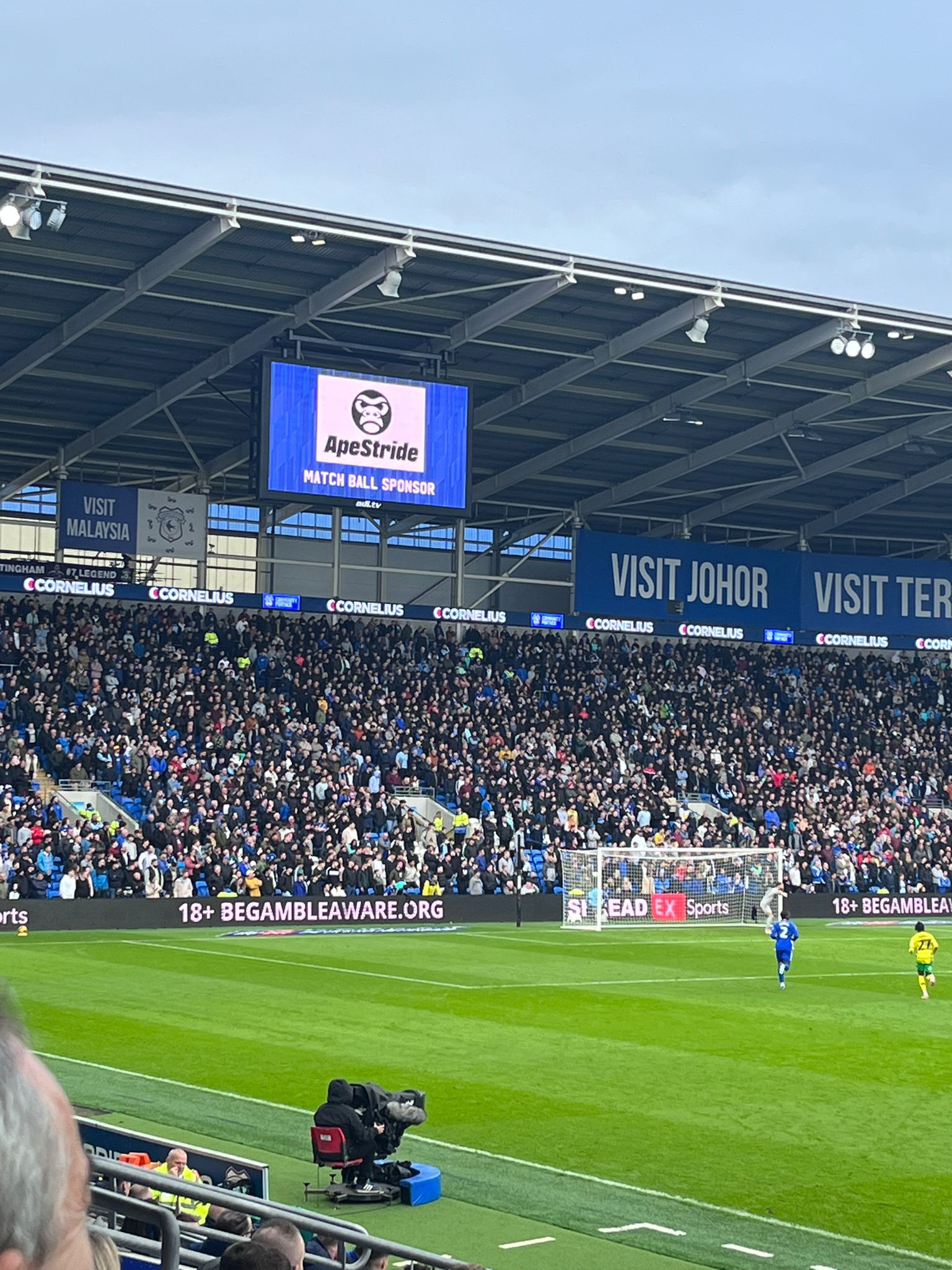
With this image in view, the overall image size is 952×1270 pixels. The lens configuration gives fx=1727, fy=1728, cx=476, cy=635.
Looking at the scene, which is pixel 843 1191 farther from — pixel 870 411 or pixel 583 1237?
pixel 870 411

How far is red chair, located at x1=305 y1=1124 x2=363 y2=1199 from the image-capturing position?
1335cm

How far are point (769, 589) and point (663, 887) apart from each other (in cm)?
1578

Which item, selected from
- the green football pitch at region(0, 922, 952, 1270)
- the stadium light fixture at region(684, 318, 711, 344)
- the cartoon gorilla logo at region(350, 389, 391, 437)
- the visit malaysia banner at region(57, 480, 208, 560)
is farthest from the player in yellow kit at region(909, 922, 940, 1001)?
the visit malaysia banner at region(57, 480, 208, 560)

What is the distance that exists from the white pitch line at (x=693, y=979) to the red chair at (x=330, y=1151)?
1431 cm

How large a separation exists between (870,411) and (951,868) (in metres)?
14.2

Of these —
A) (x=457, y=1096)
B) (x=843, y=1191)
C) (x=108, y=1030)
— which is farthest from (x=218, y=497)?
(x=843, y=1191)

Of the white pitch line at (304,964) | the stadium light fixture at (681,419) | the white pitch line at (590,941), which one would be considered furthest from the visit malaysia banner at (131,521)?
the white pitch line at (304,964)

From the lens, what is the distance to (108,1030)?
875 inches

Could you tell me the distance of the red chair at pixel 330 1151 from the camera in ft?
43.8

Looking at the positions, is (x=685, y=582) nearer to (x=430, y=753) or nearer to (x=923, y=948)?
(x=430, y=753)

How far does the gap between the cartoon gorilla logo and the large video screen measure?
14mm

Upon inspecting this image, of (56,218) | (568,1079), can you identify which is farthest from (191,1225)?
(56,218)

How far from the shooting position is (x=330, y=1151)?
1337cm

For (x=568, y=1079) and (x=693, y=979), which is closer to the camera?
(x=568, y=1079)
